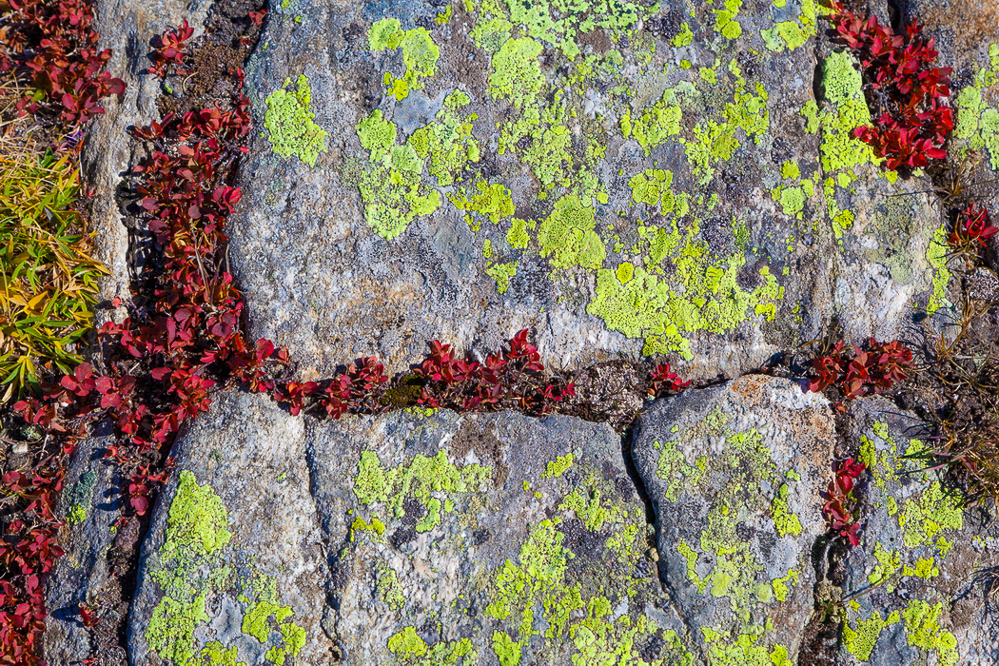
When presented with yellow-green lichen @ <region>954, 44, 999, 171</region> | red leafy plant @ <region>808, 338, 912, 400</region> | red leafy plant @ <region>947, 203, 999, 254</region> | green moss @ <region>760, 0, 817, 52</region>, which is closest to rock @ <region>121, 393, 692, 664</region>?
red leafy plant @ <region>808, 338, 912, 400</region>

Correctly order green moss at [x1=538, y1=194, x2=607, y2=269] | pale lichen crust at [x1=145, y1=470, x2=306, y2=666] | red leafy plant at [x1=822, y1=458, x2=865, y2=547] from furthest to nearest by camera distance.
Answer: green moss at [x1=538, y1=194, x2=607, y2=269]
red leafy plant at [x1=822, y1=458, x2=865, y2=547]
pale lichen crust at [x1=145, y1=470, x2=306, y2=666]

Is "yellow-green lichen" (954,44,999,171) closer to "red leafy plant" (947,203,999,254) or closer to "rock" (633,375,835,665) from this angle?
"red leafy plant" (947,203,999,254)

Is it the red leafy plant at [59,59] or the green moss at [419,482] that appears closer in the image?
the green moss at [419,482]

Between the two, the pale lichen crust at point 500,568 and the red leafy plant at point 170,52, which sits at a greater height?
the red leafy plant at point 170,52

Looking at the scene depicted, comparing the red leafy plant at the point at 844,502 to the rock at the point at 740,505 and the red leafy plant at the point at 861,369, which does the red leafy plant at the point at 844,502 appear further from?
the red leafy plant at the point at 861,369

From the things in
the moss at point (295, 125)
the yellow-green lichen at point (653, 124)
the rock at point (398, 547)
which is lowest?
the rock at point (398, 547)

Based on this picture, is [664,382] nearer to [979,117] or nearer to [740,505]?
[740,505]

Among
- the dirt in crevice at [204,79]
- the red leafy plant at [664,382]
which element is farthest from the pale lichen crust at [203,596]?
the red leafy plant at [664,382]
